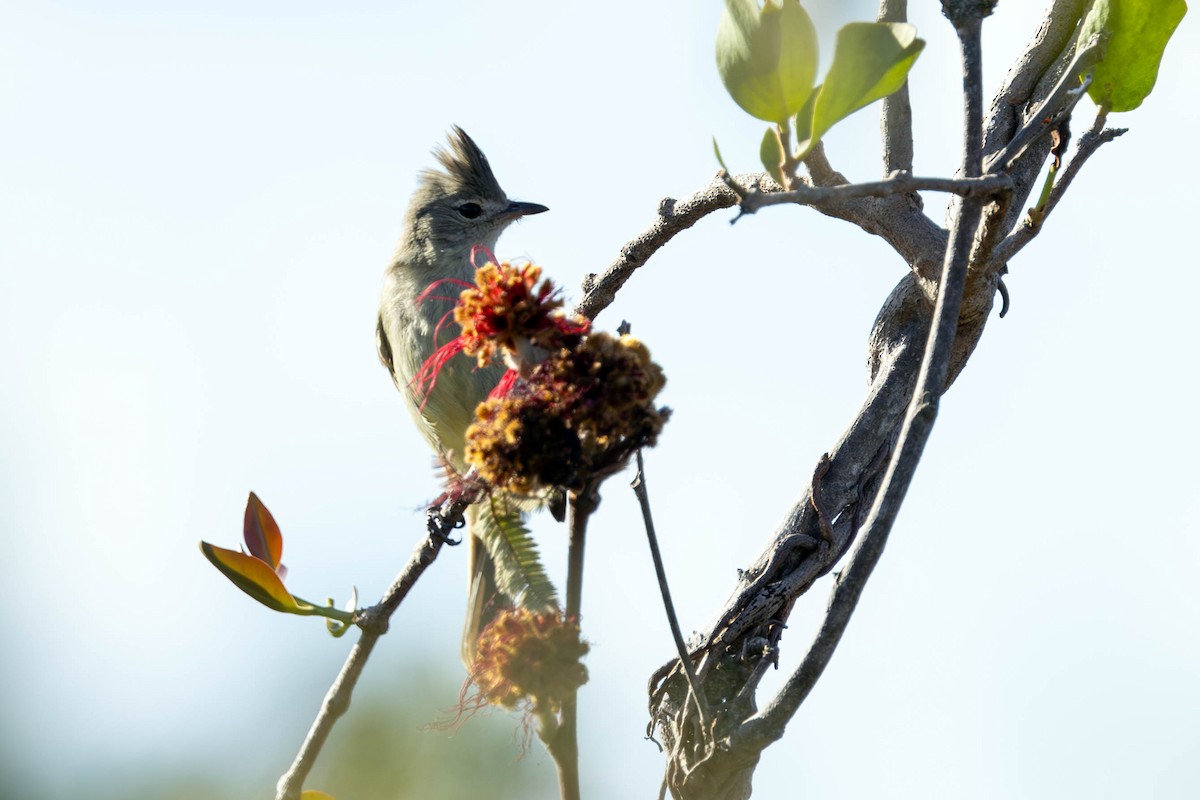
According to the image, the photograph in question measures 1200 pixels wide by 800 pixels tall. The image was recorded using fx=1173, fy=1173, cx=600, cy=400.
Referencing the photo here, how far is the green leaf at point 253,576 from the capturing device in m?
1.76

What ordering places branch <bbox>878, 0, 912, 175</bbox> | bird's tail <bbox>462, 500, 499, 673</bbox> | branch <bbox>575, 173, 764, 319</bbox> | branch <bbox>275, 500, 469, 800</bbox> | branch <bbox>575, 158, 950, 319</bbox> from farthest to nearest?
bird's tail <bbox>462, 500, 499, 673</bbox> → branch <bbox>575, 173, 764, 319</bbox> → branch <bbox>878, 0, 912, 175</bbox> → branch <bbox>275, 500, 469, 800</bbox> → branch <bbox>575, 158, 950, 319</bbox>

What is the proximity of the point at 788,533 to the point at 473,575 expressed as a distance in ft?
9.09

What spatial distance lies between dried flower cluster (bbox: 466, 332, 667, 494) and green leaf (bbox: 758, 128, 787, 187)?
0.93 feet

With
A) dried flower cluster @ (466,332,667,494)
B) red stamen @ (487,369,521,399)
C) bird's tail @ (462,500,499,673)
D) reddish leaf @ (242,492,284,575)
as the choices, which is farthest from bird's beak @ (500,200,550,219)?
dried flower cluster @ (466,332,667,494)

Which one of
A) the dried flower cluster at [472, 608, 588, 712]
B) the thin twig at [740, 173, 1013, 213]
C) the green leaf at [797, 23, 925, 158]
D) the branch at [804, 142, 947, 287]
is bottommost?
the dried flower cluster at [472, 608, 588, 712]

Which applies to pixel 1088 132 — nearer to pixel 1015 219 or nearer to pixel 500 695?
pixel 1015 219

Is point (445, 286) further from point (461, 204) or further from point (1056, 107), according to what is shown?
point (1056, 107)

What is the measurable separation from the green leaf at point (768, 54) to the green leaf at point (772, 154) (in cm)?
4

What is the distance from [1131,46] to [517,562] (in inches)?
49.0

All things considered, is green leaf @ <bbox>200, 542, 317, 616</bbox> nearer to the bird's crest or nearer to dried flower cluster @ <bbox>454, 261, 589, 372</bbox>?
dried flower cluster @ <bbox>454, 261, 589, 372</bbox>

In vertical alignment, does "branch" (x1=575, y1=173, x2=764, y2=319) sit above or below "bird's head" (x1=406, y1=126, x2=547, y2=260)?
below

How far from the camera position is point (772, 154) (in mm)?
1405

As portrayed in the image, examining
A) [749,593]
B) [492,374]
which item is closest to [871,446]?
[749,593]

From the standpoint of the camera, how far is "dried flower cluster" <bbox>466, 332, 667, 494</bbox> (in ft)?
4.15
